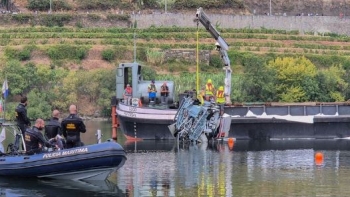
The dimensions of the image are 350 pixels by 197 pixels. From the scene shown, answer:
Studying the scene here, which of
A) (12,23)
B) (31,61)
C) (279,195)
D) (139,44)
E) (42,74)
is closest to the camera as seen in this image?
(279,195)

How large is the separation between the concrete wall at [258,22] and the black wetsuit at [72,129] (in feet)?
225

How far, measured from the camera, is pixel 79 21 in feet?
332

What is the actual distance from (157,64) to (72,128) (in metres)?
52.7

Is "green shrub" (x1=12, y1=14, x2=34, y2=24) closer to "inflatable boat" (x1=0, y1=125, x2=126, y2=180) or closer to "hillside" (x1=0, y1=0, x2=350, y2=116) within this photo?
"hillside" (x1=0, y1=0, x2=350, y2=116)

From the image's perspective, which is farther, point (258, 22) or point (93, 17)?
point (258, 22)

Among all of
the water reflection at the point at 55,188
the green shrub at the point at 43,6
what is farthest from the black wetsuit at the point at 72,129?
the green shrub at the point at 43,6

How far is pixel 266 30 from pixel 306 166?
64796 mm

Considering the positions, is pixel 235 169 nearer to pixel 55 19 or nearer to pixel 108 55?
pixel 108 55

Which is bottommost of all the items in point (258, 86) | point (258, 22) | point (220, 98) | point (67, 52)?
point (258, 86)

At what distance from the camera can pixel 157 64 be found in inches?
3410

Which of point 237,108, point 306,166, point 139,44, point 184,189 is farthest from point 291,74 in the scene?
point 184,189

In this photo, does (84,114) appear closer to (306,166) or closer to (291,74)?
(291,74)

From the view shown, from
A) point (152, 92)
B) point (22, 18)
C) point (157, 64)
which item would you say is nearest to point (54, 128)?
point (152, 92)

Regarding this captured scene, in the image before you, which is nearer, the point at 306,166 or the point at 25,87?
the point at 306,166
